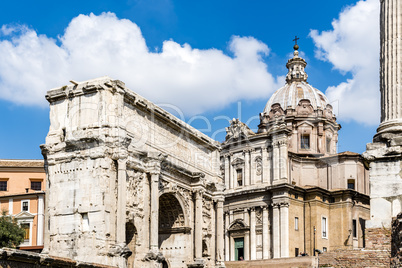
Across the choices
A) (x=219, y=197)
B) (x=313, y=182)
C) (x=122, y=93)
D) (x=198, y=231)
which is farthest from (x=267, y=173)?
(x=122, y=93)

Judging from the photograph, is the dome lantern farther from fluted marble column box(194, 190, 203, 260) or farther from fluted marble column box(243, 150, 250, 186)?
fluted marble column box(194, 190, 203, 260)

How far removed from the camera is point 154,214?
117ft

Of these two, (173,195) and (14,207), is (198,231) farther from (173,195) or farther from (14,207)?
(14,207)

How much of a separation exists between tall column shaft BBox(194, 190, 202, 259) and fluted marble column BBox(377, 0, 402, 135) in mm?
24087

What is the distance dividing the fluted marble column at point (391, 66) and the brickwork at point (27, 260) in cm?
1257

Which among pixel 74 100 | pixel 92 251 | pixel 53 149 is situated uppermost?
pixel 74 100

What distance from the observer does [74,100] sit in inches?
1380

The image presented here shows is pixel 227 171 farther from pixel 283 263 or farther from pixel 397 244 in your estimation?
pixel 397 244

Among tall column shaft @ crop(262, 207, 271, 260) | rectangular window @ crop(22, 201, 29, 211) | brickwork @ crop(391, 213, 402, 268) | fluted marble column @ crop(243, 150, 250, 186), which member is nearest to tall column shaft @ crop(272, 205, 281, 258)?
tall column shaft @ crop(262, 207, 271, 260)

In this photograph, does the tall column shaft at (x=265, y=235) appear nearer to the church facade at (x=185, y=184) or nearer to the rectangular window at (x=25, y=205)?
the church facade at (x=185, y=184)

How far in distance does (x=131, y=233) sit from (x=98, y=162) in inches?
181

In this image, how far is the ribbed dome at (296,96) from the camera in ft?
214

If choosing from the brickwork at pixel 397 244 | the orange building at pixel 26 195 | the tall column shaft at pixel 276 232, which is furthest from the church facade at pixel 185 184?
the brickwork at pixel 397 244

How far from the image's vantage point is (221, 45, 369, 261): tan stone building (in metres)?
55.9
